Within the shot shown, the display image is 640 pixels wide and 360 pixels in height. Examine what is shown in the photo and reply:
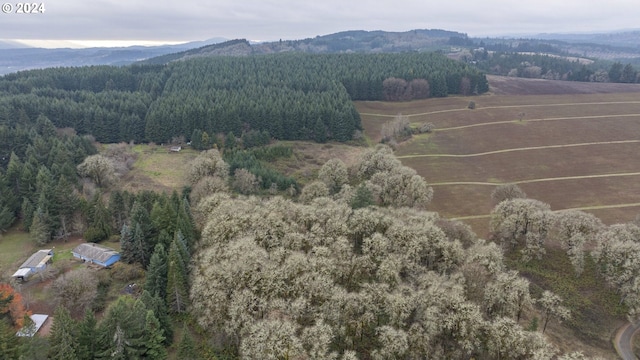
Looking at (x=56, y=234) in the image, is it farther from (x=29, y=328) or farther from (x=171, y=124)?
(x=171, y=124)

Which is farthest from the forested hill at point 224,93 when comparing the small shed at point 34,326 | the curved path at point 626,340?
the curved path at point 626,340

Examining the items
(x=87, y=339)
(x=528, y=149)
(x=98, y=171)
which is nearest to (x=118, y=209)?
(x=98, y=171)

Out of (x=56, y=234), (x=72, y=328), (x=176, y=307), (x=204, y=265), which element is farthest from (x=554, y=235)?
(x=56, y=234)

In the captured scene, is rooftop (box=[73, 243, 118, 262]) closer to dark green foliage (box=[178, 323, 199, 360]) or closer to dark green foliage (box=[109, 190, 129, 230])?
dark green foliage (box=[109, 190, 129, 230])

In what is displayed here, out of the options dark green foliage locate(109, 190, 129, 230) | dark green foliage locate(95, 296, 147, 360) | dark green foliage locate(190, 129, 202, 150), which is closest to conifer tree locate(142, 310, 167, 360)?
dark green foliage locate(95, 296, 147, 360)

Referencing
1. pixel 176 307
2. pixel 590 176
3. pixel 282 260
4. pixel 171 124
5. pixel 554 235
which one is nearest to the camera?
pixel 282 260

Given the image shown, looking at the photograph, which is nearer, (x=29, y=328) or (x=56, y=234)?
(x=29, y=328)

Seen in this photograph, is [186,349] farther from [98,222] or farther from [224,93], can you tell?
[224,93]

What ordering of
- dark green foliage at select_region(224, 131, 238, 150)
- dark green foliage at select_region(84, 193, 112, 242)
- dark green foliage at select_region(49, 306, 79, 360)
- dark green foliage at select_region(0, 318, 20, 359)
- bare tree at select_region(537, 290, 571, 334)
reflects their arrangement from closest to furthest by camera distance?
1. dark green foliage at select_region(0, 318, 20, 359)
2. dark green foliage at select_region(49, 306, 79, 360)
3. bare tree at select_region(537, 290, 571, 334)
4. dark green foliage at select_region(84, 193, 112, 242)
5. dark green foliage at select_region(224, 131, 238, 150)
